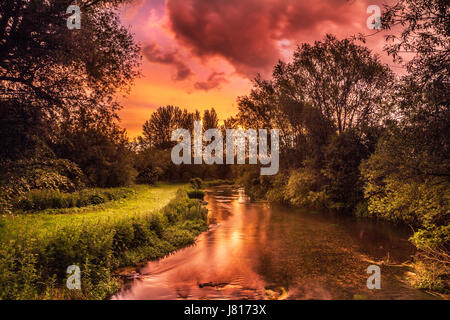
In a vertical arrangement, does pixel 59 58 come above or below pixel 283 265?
above

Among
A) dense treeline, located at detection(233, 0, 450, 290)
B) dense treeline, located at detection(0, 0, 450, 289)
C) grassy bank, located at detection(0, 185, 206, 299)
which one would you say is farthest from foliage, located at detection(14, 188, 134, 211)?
dense treeline, located at detection(233, 0, 450, 290)

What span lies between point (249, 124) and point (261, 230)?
22.8 meters

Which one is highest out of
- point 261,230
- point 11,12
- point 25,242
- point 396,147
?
point 11,12

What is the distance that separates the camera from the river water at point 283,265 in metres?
9.73

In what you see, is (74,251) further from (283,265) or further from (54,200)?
(54,200)

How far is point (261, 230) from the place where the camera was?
786 inches

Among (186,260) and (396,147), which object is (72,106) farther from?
(396,147)

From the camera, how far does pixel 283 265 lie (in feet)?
41.4

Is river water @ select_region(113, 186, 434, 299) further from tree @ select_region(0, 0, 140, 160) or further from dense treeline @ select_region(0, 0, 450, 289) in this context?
tree @ select_region(0, 0, 140, 160)

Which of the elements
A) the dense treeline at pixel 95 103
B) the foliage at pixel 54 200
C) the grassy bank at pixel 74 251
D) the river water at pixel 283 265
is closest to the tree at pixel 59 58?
the dense treeline at pixel 95 103

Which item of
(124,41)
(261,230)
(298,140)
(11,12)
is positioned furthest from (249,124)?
(11,12)

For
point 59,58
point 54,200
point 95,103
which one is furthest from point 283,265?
point 54,200

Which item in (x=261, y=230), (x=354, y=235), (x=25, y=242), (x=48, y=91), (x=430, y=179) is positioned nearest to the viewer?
(x=25, y=242)

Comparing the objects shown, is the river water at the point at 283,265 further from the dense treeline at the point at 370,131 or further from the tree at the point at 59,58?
the tree at the point at 59,58
